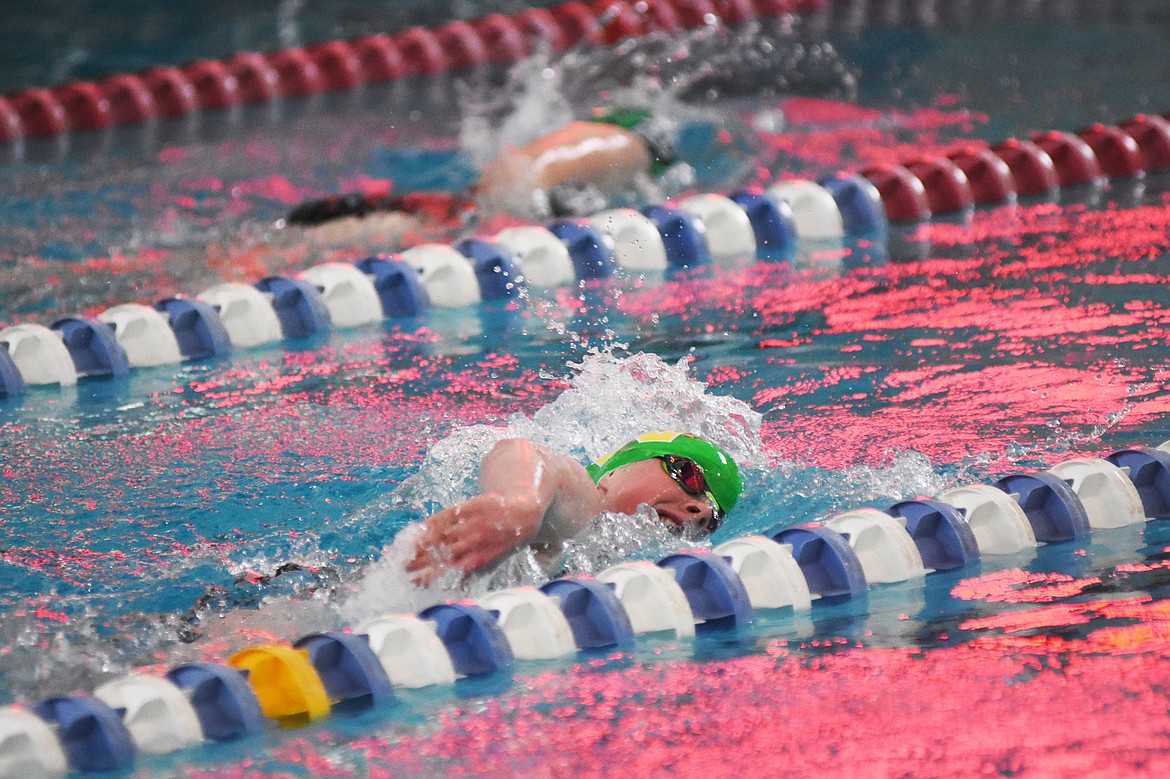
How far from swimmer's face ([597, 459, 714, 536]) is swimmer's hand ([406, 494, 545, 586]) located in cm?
41

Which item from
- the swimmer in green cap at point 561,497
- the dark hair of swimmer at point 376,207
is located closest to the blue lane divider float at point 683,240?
the dark hair of swimmer at point 376,207

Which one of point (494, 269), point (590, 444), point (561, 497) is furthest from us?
point (494, 269)

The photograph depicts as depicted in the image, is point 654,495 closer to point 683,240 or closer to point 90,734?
point 90,734

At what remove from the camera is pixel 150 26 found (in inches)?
348

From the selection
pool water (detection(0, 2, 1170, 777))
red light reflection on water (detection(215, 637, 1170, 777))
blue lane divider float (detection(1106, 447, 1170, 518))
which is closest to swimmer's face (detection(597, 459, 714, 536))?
pool water (detection(0, 2, 1170, 777))

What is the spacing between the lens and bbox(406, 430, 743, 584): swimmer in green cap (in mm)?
2408

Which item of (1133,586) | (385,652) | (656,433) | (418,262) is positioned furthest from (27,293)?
(1133,586)

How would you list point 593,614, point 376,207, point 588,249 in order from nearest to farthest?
point 593,614
point 588,249
point 376,207

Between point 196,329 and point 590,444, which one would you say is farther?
point 196,329

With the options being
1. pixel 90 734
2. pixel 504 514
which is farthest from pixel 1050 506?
pixel 90 734

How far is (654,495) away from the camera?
2848mm

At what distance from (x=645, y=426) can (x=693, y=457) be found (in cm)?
53

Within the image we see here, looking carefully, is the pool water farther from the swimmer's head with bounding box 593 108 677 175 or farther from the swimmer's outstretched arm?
the swimmer's head with bounding box 593 108 677 175

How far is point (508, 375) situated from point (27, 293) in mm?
1697
